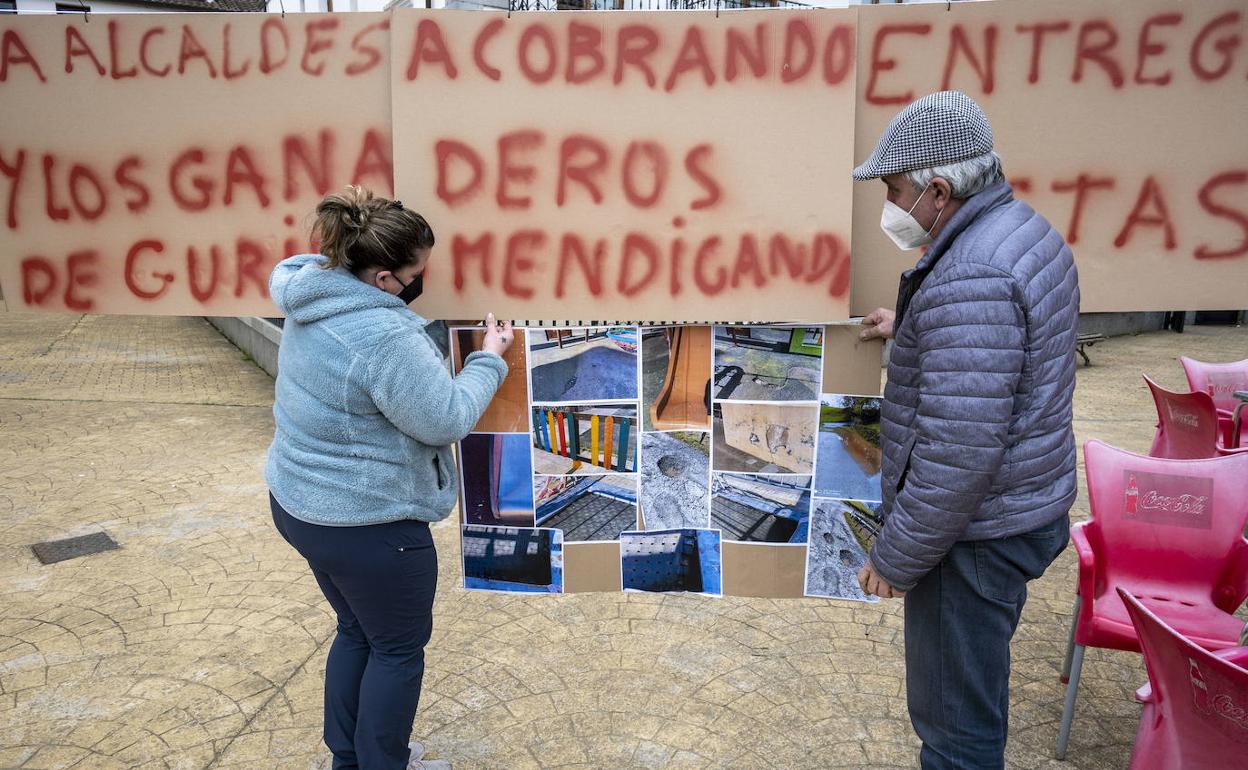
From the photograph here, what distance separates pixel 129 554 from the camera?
4543mm

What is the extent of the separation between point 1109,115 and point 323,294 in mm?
2390

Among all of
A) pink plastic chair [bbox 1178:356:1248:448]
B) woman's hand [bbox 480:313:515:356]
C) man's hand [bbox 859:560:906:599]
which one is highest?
woman's hand [bbox 480:313:515:356]

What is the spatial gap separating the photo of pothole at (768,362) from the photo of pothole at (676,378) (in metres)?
0.06

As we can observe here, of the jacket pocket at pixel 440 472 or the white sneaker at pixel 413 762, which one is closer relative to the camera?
the jacket pocket at pixel 440 472

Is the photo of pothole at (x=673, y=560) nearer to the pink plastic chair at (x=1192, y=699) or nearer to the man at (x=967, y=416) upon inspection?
the man at (x=967, y=416)

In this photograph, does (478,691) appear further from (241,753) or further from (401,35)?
(401,35)

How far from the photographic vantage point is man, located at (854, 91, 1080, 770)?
5.74 ft

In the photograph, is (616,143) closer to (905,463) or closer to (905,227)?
(905,227)

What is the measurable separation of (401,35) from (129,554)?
358cm

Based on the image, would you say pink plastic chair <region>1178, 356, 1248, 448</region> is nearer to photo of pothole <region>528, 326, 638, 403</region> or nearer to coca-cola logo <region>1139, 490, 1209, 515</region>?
coca-cola logo <region>1139, 490, 1209, 515</region>

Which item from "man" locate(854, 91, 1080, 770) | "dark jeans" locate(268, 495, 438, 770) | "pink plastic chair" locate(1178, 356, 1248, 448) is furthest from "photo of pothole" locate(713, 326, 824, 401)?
"pink plastic chair" locate(1178, 356, 1248, 448)

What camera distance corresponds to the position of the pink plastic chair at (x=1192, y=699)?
153 centimetres

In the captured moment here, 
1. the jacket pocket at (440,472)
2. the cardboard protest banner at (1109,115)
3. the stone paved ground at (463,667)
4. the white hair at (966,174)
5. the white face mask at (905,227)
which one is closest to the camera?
the white hair at (966,174)

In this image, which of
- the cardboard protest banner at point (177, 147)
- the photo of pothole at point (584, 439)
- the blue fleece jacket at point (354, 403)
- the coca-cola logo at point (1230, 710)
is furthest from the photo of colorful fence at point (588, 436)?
the coca-cola logo at point (1230, 710)
